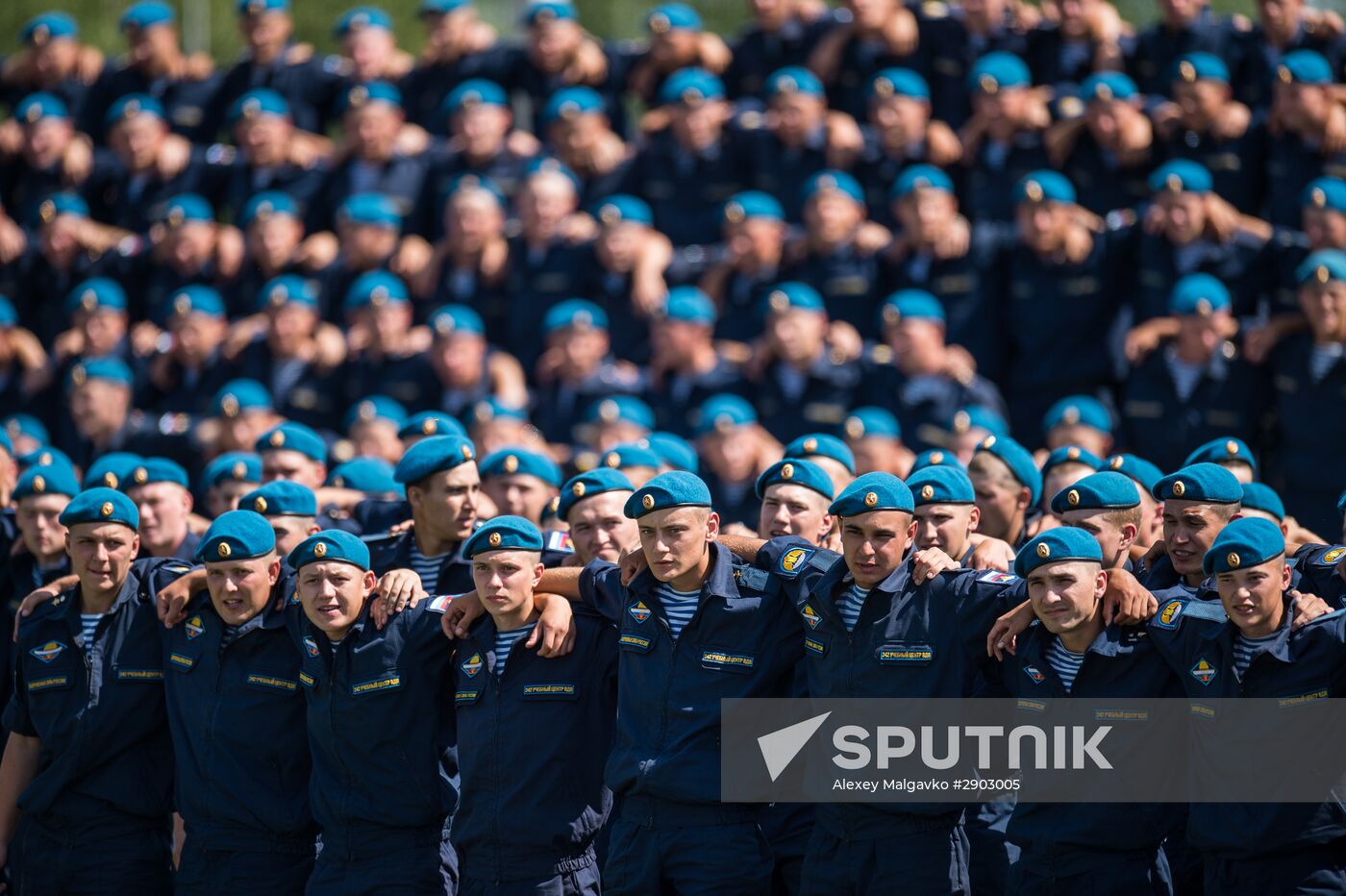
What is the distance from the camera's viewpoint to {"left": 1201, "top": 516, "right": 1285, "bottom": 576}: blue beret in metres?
6.33

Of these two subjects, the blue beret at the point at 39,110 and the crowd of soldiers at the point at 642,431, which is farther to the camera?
the blue beret at the point at 39,110

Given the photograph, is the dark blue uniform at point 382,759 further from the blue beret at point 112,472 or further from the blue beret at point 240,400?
the blue beret at point 240,400

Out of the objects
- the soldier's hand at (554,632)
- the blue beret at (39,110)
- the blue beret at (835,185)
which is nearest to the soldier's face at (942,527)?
the soldier's hand at (554,632)

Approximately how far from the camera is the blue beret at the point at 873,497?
6793 millimetres

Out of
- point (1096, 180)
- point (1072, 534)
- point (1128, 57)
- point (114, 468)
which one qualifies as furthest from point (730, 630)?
point (1128, 57)

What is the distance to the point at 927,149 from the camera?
12.1 meters

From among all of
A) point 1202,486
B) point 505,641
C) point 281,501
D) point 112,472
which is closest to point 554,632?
point 505,641

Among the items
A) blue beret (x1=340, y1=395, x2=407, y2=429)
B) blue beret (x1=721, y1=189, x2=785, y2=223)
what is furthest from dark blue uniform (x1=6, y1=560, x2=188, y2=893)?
blue beret (x1=721, y1=189, x2=785, y2=223)

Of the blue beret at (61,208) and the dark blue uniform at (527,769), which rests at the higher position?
the blue beret at (61,208)

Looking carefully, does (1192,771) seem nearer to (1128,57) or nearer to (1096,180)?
(1096,180)

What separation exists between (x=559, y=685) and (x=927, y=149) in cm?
607

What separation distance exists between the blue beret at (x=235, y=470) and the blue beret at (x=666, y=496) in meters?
3.21

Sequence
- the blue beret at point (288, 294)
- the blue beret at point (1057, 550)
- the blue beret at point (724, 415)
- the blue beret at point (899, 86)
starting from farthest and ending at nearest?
1. the blue beret at point (288, 294)
2. the blue beret at point (899, 86)
3. the blue beret at point (724, 415)
4. the blue beret at point (1057, 550)

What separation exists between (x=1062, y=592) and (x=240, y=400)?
21.3 ft
